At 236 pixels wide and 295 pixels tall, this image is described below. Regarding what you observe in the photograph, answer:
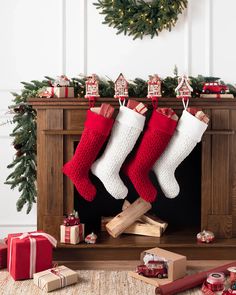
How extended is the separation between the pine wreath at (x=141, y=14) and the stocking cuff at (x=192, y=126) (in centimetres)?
74

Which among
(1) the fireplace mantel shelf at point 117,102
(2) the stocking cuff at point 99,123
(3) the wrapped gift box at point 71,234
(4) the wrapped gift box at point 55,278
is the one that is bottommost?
(4) the wrapped gift box at point 55,278

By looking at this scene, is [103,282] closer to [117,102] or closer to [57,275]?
[57,275]

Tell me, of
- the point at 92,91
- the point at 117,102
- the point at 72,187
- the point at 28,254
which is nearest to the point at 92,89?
the point at 92,91

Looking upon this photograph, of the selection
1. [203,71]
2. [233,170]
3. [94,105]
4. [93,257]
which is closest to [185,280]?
[93,257]

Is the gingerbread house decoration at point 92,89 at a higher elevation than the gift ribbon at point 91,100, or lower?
higher

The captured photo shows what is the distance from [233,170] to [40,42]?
1550 mm

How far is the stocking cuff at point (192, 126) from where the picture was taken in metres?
3.04

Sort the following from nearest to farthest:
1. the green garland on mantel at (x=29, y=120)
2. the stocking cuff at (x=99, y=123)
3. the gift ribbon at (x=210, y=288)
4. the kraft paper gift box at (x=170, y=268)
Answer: the gift ribbon at (x=210, y=288) → the kraft paper gift box at (x=170, y=268) → the stocking cuff at (x=99, y=123) → the green garland on mantel at (x=29, y=120)

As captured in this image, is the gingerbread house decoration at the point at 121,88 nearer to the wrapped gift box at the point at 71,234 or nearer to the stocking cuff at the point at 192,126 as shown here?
the stocking cuff at the point at 192,126

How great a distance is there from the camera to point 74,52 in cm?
359

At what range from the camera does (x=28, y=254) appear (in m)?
2.86

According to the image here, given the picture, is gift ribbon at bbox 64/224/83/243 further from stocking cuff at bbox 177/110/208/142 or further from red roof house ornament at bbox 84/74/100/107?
stocking cuff at bbox 177/110/208/142

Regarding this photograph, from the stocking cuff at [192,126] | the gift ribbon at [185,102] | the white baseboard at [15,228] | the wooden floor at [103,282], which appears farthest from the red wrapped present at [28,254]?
the gift ribbon at [185,102]

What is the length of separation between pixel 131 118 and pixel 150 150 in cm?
22
